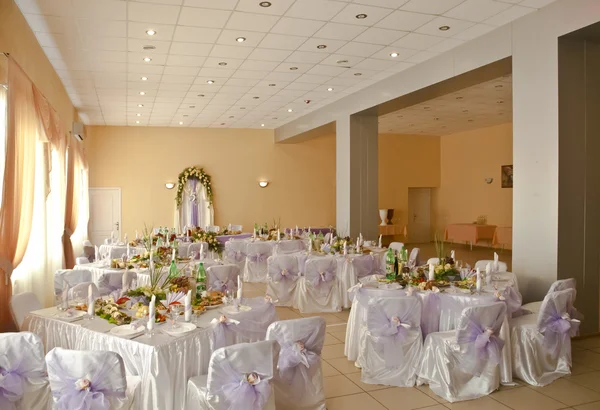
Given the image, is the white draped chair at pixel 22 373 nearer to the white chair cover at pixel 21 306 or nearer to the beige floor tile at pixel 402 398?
the white chair cover at pixel 21 306

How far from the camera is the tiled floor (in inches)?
165

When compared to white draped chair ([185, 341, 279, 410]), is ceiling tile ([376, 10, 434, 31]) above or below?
above

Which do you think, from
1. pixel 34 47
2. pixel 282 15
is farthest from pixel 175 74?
pixel 282 15

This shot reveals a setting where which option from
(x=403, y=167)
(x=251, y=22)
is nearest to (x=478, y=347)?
(x=251, y=22)

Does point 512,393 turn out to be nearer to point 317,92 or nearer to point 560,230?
point 560,230

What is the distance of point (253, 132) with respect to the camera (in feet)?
51.9

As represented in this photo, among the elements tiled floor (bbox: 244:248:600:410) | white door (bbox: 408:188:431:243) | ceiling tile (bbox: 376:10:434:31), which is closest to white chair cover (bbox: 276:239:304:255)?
tiled floor (bbox: 244:248:600:410)

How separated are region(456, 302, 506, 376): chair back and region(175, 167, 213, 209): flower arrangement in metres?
11.7

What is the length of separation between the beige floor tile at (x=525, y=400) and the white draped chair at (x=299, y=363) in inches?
65.9

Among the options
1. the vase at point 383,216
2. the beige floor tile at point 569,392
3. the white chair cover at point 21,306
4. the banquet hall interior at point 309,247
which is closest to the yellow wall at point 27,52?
the banquet hall interior at point 309,247

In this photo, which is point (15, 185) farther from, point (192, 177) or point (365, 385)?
point (192, 177)

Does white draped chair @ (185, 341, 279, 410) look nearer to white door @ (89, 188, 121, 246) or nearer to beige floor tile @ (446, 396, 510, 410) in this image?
beige floor tile @ (446, 396, 510, 410)

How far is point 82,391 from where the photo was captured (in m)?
2.87

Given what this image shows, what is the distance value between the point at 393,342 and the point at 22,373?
3.03 m
